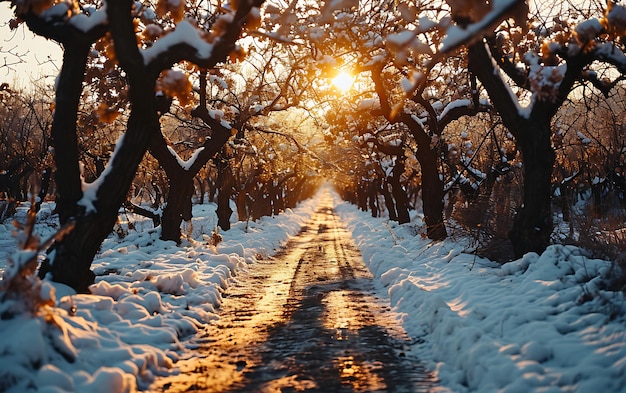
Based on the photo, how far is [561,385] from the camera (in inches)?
185

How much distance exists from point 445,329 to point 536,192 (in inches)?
156

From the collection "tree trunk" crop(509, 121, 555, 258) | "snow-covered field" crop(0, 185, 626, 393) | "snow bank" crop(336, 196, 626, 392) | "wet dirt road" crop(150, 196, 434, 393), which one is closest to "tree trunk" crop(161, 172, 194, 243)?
"wet dirt road" crop(150, 196, 434, 393)

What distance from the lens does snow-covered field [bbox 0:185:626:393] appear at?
491cm

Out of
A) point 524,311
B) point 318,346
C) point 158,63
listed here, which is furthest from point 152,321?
point 524,311

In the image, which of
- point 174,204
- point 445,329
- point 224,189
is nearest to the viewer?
point 445,329

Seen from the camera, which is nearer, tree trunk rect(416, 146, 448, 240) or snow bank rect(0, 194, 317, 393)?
snow bank rect(0, 194, 317, 393)

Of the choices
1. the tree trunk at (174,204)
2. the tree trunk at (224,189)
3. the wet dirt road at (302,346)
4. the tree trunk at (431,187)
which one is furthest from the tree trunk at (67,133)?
the tree trunk at (224,189)

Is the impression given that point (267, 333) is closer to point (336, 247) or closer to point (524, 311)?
point (524, 311)

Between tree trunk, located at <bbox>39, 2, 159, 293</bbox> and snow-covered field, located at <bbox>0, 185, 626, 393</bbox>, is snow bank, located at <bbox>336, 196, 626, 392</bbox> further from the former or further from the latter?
tree trunk, located at <bbox>39, 2, 159, 293</bbox>

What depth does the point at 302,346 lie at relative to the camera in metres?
7.09

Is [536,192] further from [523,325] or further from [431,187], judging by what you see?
[431,187]

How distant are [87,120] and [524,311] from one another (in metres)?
10.8

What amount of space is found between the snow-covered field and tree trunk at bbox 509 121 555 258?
30.1 inches

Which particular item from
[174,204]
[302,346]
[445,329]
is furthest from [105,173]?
[174,204]
